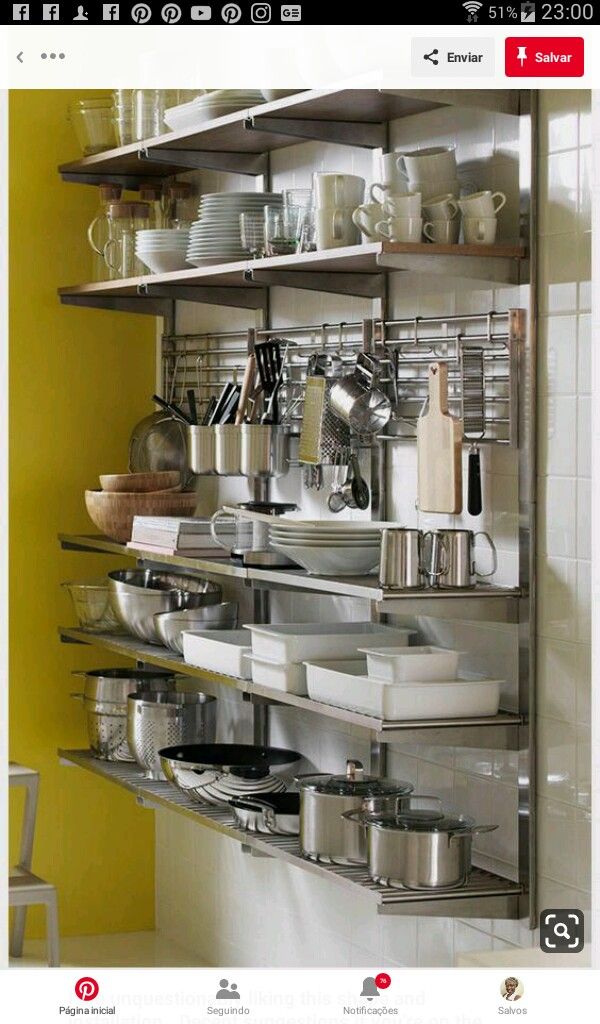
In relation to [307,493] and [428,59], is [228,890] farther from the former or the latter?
[428,59]

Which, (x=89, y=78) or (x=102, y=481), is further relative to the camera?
(x=102, y=481)

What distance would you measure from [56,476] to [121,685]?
477mm

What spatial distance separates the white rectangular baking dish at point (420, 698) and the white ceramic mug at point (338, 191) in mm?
606

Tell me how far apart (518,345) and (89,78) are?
2.56ft

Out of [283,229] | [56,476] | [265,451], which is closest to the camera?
[283,229]

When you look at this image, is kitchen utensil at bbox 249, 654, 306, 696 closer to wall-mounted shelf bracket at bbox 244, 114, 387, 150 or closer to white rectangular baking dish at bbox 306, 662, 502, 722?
white rectangular baking dish at bbox 306, 662, 502, 722

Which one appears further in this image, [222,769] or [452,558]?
[222,769]

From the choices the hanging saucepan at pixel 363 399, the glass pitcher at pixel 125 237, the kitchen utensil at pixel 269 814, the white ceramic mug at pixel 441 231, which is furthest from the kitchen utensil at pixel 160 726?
the white ceramic mug at pixel 441 231

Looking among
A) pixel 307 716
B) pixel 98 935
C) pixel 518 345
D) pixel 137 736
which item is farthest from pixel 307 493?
pixel 98 935

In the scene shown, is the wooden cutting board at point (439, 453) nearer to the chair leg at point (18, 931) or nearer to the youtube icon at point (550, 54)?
the youtube icon at point (550, 54)

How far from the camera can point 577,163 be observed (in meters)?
1.66

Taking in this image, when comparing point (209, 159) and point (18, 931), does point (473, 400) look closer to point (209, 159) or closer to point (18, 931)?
point (209, 159)
